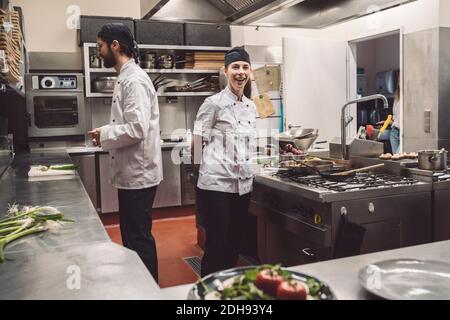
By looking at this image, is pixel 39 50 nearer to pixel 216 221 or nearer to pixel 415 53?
pixel 216 221

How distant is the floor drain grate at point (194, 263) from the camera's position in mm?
3835

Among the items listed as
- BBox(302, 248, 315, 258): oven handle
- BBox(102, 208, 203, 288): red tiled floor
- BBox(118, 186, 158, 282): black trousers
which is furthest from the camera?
BBox(102, 208, 203, 288): red tiled floor

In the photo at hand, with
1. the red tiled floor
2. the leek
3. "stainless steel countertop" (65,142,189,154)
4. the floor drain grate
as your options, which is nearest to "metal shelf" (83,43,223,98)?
"stainless steel countertop" (65,142,189,154)

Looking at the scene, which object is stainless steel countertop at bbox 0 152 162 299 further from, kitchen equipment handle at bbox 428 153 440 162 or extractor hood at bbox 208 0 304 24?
kitchen equipment handle at bbox 428 153 440 162

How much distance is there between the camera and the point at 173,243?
4645 mm

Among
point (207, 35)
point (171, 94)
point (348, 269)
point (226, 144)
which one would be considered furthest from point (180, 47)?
point (348, 269)

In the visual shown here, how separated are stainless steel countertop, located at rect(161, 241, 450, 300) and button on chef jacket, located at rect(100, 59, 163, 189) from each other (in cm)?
167

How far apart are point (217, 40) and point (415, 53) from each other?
95.6 inches

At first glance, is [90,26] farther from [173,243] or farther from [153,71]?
[173,243]

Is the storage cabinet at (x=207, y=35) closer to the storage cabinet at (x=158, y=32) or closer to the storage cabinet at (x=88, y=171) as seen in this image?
the storage cabinet at (x=158, y=32)

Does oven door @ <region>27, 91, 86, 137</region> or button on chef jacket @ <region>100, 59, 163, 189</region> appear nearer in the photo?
button on chef jacket @ <region>100, 59, 163, 189</region>

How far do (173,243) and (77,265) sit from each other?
3.34m

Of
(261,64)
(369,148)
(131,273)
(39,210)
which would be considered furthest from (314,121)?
(131,273)

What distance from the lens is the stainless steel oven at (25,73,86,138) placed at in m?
5.36
